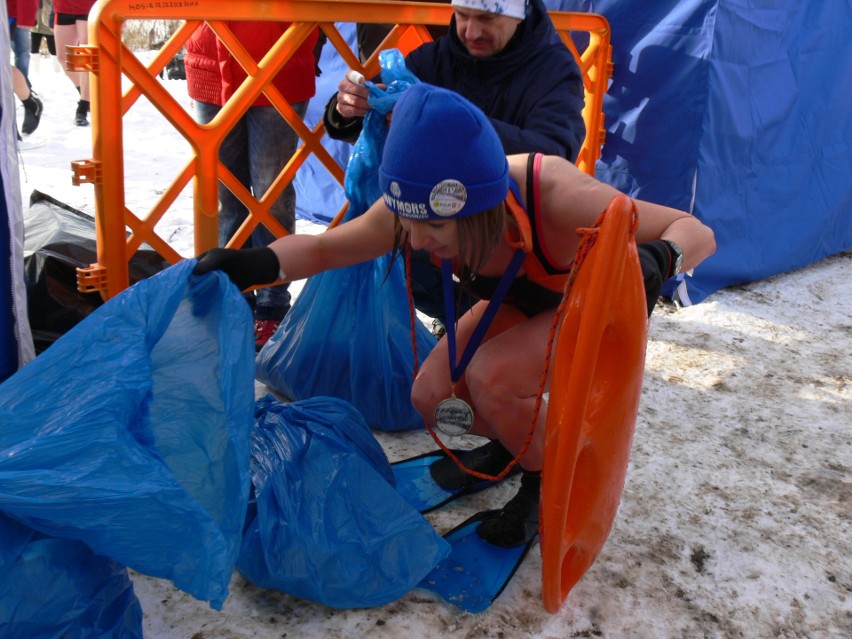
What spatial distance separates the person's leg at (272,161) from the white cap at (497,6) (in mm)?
919

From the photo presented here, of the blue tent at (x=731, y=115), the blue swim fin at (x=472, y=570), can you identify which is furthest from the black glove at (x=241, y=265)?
the blue tent at (x=731, y=115)

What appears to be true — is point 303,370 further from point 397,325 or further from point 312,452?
point 312,452

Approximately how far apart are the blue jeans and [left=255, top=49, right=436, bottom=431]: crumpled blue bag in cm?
55

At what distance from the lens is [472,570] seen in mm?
2064

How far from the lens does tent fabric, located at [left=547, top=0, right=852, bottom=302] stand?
3633 millimetres

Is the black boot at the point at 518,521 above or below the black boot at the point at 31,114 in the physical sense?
above

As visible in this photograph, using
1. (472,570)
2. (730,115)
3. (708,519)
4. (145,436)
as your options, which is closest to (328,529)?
(472,570)

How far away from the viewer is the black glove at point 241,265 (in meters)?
1.89

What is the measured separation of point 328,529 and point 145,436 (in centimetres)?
52

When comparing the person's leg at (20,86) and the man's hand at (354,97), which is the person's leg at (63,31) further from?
the man's hand at (354,97)

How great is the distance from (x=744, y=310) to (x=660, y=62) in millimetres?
1192

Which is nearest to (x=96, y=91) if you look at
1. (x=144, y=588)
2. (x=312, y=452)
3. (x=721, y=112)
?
(x=312, y=452)

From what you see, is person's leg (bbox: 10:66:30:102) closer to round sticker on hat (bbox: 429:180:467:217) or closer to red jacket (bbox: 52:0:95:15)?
red jacket (bbox: 52:0:95:15)

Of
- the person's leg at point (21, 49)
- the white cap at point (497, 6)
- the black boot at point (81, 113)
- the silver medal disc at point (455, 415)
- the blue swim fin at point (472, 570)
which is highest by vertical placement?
the white cap at point (497, 6)
